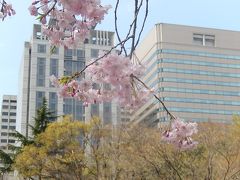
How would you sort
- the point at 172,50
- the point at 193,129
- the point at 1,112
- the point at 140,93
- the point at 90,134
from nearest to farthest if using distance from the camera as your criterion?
the point at 140,93 < the point at 193,129 < the point at 90,134 < the point at 172,50 < the point at 1,112

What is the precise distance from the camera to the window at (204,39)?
74644 mm

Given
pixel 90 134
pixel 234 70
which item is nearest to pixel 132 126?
pixel 90 134

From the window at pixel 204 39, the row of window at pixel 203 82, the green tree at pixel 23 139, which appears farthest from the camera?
the window at pixel 204 39

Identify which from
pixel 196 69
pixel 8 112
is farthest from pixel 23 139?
pixel 8 112

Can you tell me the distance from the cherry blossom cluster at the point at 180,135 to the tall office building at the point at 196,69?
6258 cm

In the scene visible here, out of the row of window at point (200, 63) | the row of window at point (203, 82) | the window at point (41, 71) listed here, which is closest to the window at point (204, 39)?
the row of window at point (200, 63)

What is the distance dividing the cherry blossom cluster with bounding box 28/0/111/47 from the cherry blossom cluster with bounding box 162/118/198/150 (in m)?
0.94

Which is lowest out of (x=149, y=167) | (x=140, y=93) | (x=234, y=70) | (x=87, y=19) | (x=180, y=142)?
(x=149, y=167)

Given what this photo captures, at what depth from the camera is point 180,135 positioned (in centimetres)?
363

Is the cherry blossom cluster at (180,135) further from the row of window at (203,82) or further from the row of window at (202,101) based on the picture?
the row of window at (203,82)

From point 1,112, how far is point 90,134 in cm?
7614

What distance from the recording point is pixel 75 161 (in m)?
20.8

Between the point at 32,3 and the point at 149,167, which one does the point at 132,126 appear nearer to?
the point at 149,167

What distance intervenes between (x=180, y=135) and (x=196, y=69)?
69.6m
